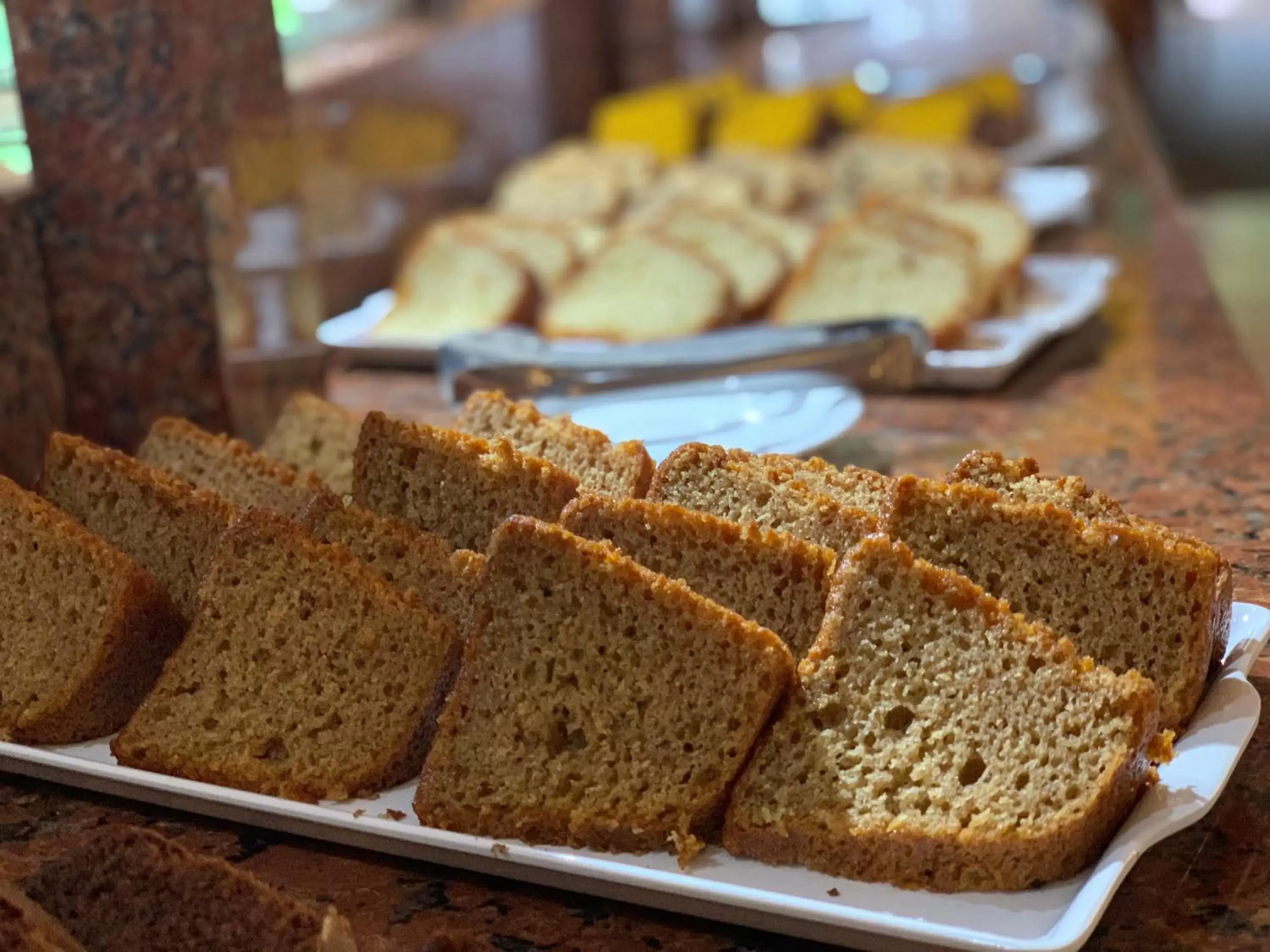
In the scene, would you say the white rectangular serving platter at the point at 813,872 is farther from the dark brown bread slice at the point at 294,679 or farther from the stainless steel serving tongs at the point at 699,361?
the stainless steel serving tongs at the point at 699,361

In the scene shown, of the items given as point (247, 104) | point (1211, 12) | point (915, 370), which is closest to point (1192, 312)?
point (915, 370)

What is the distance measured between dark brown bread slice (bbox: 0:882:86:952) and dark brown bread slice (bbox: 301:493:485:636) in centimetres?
56

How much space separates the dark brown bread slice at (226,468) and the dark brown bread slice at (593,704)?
0.52 metres

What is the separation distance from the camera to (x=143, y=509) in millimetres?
1952

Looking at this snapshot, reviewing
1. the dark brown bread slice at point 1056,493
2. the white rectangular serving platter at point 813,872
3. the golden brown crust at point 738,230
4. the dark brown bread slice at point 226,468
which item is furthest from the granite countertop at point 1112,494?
the golden brown crust at point 738,230

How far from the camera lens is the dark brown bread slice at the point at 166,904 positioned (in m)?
1.27

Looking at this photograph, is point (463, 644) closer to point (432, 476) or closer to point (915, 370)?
point (432, 476)

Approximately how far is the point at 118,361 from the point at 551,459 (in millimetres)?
1032

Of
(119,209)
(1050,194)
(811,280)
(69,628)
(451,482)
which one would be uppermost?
(119,209)

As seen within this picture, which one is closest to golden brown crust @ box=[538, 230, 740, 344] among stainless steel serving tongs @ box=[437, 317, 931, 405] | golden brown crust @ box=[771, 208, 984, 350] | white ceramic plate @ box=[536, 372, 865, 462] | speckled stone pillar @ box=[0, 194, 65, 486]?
golden brown crust @ box=[771, 208, 984, 350]

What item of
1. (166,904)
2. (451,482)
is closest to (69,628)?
(451,482)

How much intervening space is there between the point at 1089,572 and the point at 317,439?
Answer: 1.31 meters

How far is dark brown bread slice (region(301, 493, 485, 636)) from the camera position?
1.75 m

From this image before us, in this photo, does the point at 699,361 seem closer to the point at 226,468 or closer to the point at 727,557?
the point at 226,468
